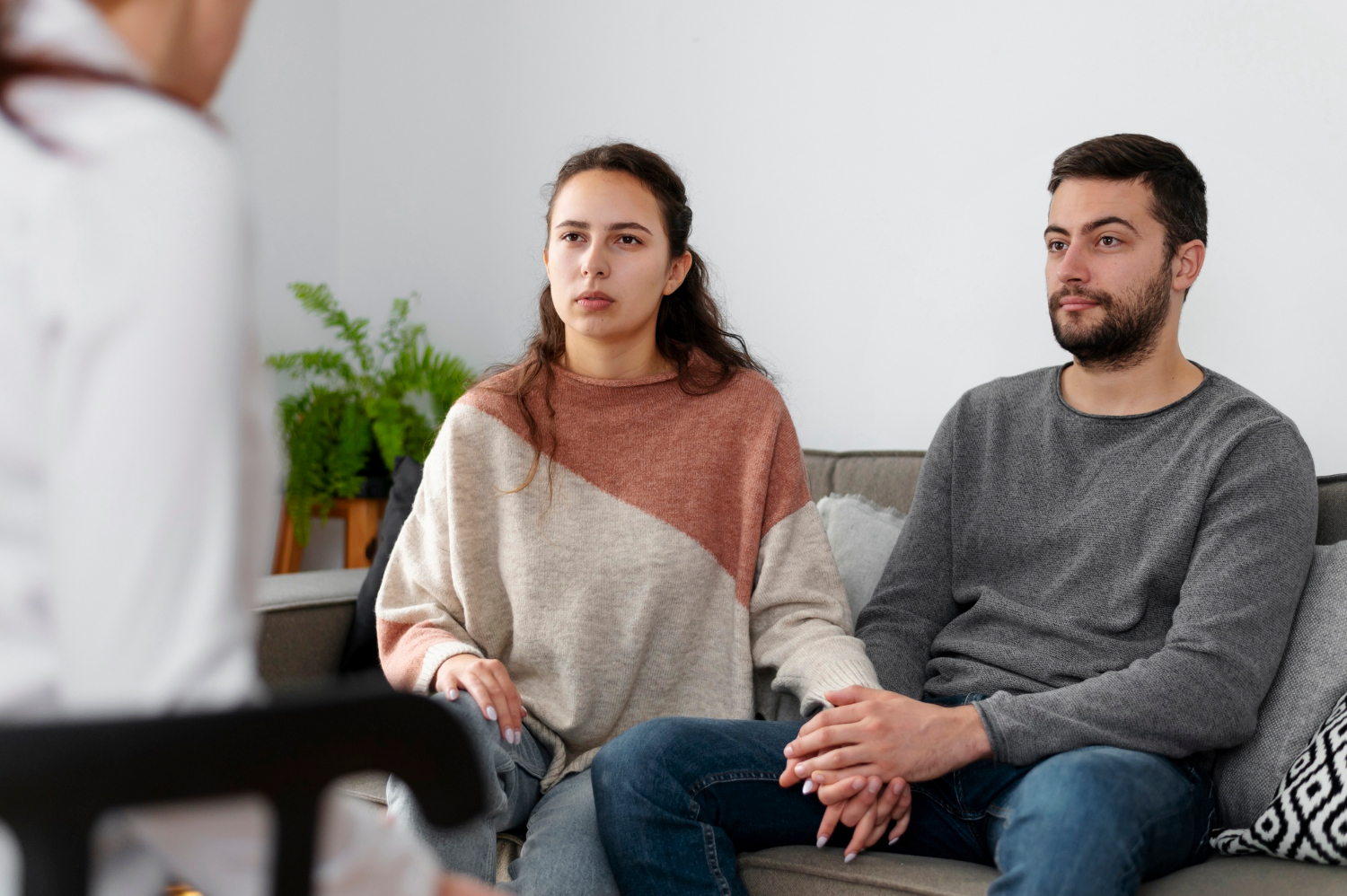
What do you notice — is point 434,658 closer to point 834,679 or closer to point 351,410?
point 834,679

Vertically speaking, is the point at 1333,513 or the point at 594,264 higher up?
the point at 594,264

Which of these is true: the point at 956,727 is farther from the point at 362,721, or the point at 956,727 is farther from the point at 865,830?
the point at 362,721

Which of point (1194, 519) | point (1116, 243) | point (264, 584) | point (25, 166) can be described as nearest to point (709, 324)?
point (1116, 243)

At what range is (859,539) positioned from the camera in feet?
6.28

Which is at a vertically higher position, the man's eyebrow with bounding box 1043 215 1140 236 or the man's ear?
the man's eyebrow with bounding box 1043 215 1140 236

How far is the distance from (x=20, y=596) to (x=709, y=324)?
1493 millimetres

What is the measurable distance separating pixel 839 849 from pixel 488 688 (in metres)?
0.48

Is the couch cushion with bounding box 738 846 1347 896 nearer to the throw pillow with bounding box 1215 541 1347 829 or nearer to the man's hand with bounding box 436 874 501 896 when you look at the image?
the throw pillow with bounding box 1215 541 1347 829

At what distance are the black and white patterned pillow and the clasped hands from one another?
0.32m

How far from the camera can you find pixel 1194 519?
4.76 ft

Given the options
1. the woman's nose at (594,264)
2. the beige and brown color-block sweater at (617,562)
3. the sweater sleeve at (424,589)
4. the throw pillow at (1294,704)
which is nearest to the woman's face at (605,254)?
the woman's nose at (594,264)

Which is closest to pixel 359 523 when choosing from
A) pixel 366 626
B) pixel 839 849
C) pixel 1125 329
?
pixel 366 626

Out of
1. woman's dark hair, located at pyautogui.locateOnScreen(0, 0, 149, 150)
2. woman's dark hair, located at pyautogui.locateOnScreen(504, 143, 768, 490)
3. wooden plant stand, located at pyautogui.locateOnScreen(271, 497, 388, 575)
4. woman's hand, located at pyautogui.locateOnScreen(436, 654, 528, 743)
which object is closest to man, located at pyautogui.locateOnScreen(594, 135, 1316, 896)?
Result: woman's hand, located at pyautogui.locateOnScreen(436, 654, 528, 743)

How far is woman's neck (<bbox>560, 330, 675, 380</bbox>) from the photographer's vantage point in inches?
68.4
